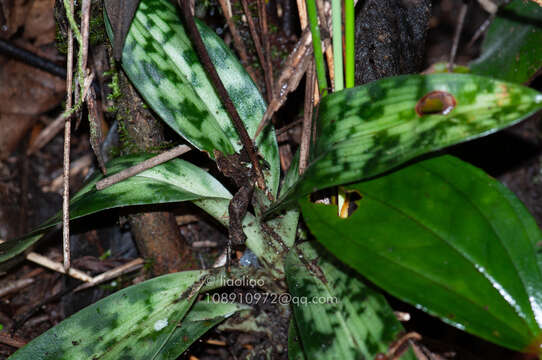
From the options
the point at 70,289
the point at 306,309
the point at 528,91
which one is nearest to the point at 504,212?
the point at 528,91

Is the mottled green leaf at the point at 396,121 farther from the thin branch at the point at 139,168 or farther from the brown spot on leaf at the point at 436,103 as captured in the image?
the thin branch at the point at 139,168

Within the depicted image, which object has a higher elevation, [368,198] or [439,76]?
[439,76]

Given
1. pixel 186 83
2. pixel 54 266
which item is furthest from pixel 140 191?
pixel 54 266

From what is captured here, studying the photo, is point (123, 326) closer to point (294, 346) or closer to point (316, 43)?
point (294, 346)

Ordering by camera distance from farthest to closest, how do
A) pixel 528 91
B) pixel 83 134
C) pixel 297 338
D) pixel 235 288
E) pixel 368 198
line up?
pixel 83 134, pixel 235 288, pixel 297 338, pixel 368 198, pixel 528 91

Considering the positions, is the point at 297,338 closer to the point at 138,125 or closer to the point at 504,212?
the point at 504,212

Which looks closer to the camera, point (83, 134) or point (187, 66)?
point (187, 66)

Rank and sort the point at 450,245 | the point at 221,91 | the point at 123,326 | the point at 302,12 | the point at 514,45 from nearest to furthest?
1. the point at 450,245
2. the point at 221,91
3. the point at 123,326
4. the point at 302,12
5. the point at 514,45

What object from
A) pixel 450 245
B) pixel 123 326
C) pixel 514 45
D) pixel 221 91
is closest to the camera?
pixel 450 245
